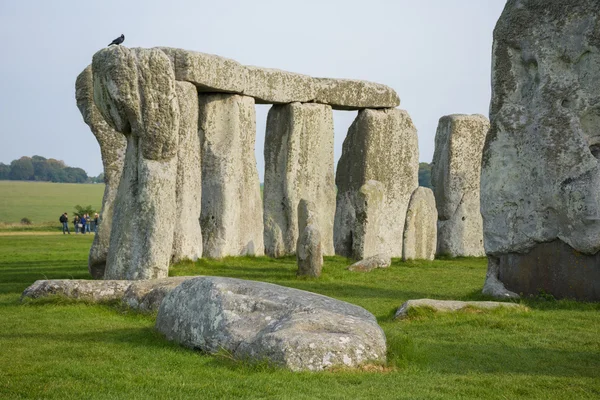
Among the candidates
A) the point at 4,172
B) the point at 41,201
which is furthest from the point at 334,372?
the point at 4,172

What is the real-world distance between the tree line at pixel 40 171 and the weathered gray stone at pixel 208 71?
324 feet

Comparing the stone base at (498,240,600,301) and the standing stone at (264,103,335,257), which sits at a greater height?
the standing stone at (264,103,335,257)

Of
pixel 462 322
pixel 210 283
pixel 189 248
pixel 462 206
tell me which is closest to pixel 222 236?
pixel 189 248

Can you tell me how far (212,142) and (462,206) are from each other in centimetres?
691

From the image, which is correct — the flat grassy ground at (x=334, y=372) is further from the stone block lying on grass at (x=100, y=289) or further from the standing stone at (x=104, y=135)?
the standing stone at (x=104, y=135)

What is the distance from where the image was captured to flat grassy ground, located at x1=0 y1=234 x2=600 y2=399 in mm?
7820

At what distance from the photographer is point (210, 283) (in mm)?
9625

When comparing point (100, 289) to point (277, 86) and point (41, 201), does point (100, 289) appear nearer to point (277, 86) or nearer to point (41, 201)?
point (277, 86)

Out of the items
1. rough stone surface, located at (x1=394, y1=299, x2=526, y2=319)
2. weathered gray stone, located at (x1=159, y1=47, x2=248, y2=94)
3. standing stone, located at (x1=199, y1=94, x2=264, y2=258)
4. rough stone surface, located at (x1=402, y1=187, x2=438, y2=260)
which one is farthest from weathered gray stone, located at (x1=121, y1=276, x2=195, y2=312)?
rough stone surface, located at (x1=402, y1=187, x2=438, y2=260)

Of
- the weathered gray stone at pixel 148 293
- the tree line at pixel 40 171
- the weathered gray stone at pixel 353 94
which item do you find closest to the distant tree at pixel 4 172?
the tree line at pixel 40 171

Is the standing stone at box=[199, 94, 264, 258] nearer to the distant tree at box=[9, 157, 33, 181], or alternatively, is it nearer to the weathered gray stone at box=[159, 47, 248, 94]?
the weathered gray stone at box=[159, 47, 248, 94]

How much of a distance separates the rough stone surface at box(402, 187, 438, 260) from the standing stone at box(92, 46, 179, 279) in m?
9.15

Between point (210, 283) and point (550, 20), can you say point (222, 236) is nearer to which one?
point (550, 20)

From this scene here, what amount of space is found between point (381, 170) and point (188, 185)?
268 inches
